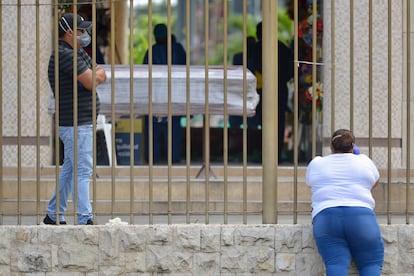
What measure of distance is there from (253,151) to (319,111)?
200 centimetres

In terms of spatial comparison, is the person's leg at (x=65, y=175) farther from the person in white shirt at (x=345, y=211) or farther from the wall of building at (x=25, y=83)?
the wall of building at (x=25, y=83)

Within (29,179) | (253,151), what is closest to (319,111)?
(253,151)

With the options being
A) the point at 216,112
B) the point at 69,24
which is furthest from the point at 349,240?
the point at 216,112

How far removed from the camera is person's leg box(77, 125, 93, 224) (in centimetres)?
861

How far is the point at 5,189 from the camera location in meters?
9.34

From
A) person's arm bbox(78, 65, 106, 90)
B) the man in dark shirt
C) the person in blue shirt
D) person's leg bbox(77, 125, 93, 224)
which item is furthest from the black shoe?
the person in blue shirt

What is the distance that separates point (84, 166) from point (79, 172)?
60 millimetres

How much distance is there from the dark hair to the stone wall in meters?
0.62

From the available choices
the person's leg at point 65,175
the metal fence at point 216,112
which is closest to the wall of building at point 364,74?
the metal fence at point 216,112

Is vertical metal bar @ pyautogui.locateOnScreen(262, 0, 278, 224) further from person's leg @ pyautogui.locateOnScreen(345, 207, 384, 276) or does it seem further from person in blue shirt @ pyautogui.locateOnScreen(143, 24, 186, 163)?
person in blue shirt @ pyautogui.locateOnScreen(143, 24, 186, 163)

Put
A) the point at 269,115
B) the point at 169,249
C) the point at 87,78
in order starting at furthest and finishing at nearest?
the point at 87,78 < the point at 269,115 < the point at 169,249

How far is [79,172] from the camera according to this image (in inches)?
341

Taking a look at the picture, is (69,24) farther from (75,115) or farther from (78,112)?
(75,115)

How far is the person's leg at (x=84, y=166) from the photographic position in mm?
8609
